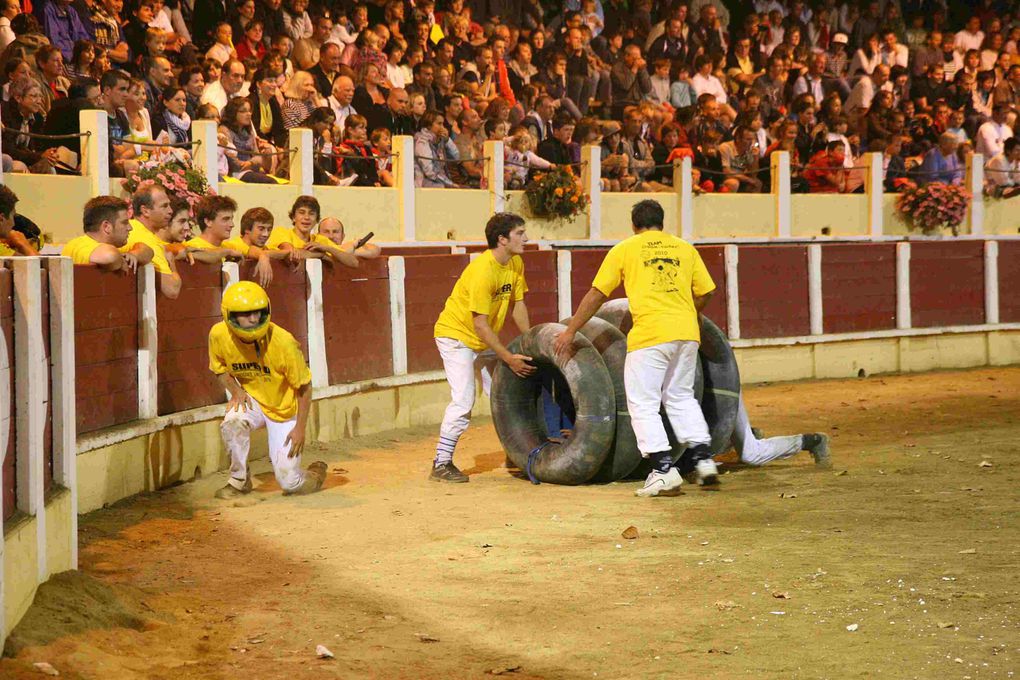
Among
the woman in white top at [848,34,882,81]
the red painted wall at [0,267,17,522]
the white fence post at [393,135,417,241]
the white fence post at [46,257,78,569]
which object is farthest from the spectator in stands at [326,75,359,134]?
the woman in white top at [848,34,882,81]

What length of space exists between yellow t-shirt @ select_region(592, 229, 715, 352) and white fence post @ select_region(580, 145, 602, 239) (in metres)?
8.16

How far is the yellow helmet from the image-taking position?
782cm

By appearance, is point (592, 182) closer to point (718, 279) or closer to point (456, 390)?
point (718, 279)

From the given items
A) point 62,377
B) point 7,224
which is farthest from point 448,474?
point 62,377

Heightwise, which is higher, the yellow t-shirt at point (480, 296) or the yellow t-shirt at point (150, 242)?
the yellow t-shirt at point (150, 242)

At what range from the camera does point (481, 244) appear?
50.1 ft

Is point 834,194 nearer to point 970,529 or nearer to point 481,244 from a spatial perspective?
point 481,244

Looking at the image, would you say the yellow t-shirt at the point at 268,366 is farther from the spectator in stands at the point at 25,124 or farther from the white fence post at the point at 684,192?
the white fence post at the point at 684,192

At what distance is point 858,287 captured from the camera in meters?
16.2

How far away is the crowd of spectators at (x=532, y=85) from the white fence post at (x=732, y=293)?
2436 millimetres

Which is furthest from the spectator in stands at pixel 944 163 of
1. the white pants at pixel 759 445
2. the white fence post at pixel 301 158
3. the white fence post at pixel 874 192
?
the white pants at pixel 759 445

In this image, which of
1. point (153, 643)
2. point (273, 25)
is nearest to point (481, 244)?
point (273, 25)

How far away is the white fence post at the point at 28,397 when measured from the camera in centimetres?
558

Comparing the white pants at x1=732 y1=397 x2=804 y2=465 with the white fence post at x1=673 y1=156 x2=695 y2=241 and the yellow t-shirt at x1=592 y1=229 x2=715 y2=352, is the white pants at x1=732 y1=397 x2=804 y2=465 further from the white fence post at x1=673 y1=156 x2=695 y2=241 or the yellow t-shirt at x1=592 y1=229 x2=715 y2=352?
the white fence post at x1=673 y1=156 x2=695 y2=241
